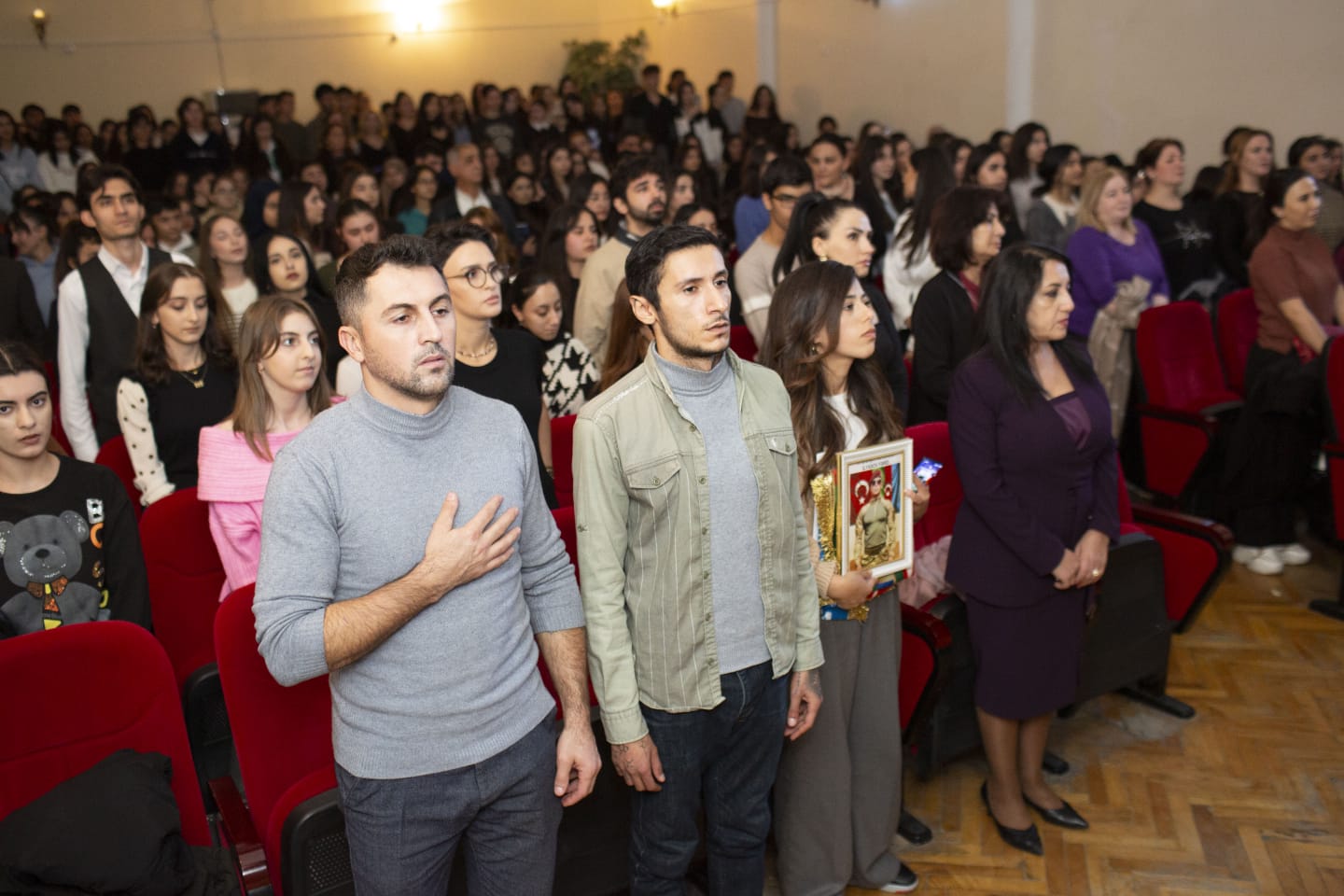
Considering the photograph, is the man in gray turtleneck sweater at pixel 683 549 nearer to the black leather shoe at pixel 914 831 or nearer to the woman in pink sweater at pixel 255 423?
the black leather shoe at pixel 914 831

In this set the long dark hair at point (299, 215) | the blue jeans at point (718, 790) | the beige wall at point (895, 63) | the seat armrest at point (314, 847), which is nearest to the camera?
the seat armrest at point (314, 847)

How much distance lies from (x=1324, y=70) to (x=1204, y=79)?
795 millimetres

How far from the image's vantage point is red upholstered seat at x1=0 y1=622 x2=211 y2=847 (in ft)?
6.75

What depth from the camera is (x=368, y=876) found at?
170cm

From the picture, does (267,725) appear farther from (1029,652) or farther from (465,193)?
(465,193)

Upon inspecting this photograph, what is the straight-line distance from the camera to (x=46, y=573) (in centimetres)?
244

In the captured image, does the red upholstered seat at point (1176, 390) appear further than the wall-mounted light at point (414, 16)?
No

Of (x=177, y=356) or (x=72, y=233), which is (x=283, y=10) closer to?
(x=72, y=233)

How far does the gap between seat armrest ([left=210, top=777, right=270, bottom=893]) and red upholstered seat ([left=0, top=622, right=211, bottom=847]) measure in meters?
0.06

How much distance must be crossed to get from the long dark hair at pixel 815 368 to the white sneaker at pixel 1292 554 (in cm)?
297

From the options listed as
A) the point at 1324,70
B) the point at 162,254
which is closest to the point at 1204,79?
the point at 1324,70

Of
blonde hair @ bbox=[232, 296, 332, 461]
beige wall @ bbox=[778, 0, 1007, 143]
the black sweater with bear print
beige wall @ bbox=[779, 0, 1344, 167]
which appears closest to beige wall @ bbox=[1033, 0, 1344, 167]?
beige wall @ bbox=[779, 0, 1344, 167]

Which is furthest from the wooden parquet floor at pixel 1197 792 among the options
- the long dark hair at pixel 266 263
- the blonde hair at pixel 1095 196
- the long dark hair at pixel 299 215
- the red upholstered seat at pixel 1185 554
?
the long dark hair at pixel 299 215

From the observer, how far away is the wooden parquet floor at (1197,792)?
2754 mm
